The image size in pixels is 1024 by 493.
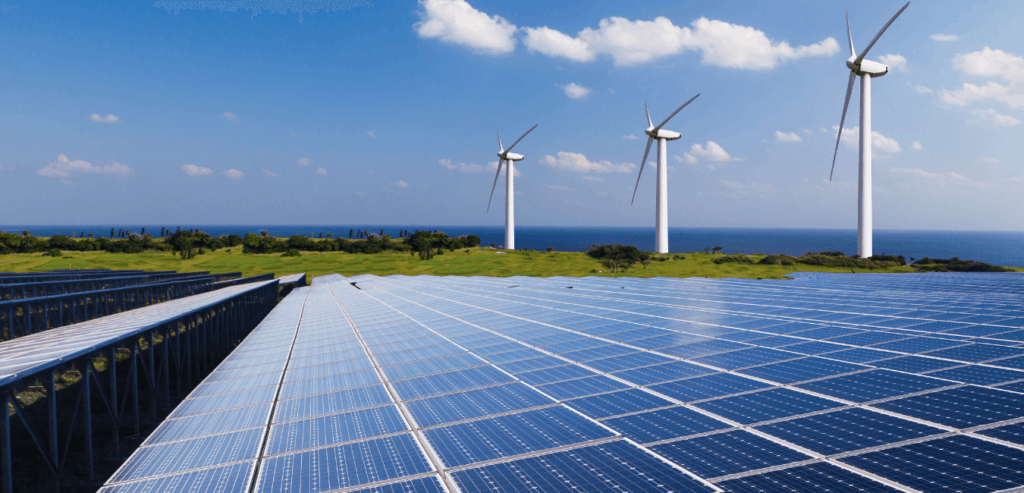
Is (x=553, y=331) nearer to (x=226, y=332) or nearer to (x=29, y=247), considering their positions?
(x=226, y=332)

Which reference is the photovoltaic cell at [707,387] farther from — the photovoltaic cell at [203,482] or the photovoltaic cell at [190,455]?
the photovoltaic cell at [190,455]

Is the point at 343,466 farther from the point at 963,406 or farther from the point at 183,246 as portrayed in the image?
the point at 183,246

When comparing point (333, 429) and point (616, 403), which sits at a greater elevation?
point (616, 403)

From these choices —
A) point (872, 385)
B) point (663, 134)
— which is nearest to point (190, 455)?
point (872, 385)

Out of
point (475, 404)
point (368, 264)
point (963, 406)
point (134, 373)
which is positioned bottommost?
point (368, 264)

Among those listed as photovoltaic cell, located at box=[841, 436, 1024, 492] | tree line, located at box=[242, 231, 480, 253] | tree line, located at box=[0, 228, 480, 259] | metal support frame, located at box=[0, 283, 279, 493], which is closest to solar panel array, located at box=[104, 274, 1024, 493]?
photovoltaic cell, located at box=[841, 436, 1024, 492]

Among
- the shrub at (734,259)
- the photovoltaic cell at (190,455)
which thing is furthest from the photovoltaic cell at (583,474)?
the shrub at (734,259)

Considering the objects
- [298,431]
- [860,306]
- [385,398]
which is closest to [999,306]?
[860,306]
